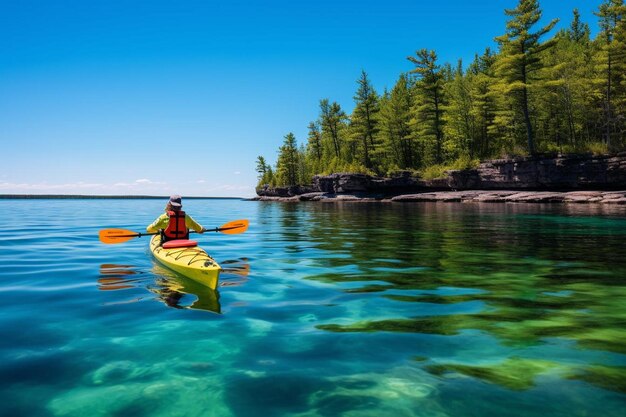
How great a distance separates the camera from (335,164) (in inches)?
2707

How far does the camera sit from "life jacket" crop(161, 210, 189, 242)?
9758 millimetres

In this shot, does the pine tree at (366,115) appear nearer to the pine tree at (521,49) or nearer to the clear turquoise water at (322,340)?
the pine tree at (521,49)

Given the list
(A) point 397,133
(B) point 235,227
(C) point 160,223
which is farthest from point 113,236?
(A) point 397,133

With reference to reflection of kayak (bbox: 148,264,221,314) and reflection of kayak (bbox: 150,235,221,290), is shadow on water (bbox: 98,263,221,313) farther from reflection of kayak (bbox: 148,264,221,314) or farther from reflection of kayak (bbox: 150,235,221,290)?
reflection of kayak (bbox: 150,235,221,290)

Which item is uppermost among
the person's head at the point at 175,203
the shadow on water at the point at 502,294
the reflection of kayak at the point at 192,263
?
the person's head at the point at 175,203

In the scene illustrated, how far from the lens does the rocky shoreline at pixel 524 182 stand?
122ft

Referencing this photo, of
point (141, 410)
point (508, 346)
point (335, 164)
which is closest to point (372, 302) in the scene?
point (508, 346)

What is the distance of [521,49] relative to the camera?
40031 mm

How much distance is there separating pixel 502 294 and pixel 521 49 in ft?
141

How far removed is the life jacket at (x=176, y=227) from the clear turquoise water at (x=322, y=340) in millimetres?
945

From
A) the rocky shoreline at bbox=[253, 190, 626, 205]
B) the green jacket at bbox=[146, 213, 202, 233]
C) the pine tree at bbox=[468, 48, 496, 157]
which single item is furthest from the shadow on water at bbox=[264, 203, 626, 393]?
the pine tree at bbox=[468, 48, 496, 157]

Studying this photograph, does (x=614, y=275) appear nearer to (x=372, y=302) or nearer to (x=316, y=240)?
(x=372, y=302)

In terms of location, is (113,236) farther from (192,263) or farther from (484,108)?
(484,108)

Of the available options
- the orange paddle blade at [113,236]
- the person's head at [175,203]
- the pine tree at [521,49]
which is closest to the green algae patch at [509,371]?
the person's head at [175,203]
